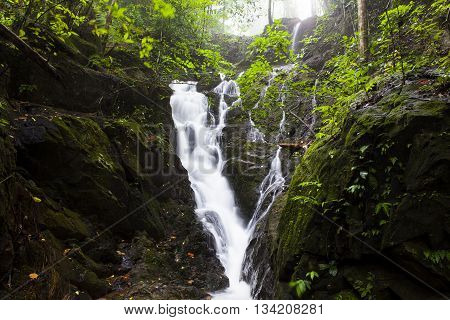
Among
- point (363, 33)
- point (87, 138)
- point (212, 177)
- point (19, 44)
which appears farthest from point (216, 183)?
point (19, 44)

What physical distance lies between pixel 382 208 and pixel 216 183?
23.4 feet

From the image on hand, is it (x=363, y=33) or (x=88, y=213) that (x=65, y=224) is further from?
(x=363, y=33)

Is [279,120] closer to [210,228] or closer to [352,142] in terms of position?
[210,228]

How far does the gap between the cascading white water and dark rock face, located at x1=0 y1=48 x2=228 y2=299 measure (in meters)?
0.40

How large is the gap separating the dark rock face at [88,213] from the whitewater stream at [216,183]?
0.43m

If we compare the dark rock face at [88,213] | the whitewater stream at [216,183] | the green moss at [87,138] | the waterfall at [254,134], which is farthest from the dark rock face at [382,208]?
the waterfall at [254,134]

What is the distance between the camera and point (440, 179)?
291 centimetres

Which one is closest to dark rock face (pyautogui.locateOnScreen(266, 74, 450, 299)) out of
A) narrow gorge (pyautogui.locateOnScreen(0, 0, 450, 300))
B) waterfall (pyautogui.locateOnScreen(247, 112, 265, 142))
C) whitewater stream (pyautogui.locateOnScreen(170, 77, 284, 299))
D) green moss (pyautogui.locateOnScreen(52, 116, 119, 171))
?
narrow gorge (pyautogui.locateOnScreen(0, 0, 450, 300))

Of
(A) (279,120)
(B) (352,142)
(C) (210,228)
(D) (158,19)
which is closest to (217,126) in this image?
(A) (279,120)

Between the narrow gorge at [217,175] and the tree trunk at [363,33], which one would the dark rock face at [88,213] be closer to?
the narrow gorge at [217,175]

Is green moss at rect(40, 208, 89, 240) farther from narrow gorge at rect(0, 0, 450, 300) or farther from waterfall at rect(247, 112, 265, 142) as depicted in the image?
waterfall at rect(247, 112, 265, 142)

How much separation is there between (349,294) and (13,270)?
4048 millimetres

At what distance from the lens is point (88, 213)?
5.88 metres

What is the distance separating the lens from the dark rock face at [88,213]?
4.09 meters
